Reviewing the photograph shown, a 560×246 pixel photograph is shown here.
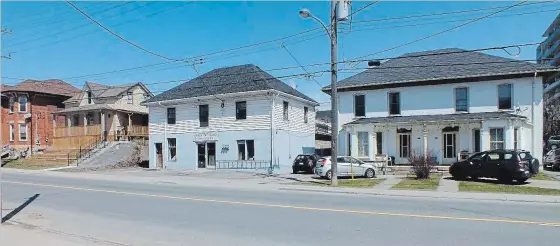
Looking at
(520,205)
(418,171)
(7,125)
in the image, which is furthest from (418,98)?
(7,125)

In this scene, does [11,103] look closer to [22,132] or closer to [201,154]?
[22,132]

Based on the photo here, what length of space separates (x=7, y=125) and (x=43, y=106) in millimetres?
4272

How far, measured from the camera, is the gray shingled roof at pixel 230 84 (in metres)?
30.7

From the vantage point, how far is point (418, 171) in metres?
21.7

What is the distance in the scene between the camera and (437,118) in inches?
1061

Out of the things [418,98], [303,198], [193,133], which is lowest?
[303,198]

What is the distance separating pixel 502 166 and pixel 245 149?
16.8 meters

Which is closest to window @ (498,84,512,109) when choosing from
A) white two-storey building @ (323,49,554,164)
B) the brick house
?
white two-storey building @ (323,49,554,164)

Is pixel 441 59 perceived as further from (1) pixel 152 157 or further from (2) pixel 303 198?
(1) pixel 152 157

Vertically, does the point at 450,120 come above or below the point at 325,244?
above

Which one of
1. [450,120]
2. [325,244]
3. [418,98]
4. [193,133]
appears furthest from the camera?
[193,133]

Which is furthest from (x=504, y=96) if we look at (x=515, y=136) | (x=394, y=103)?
(x=394, y=103)

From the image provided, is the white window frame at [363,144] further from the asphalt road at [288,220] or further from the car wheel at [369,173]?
the asphalt road at [288,220]

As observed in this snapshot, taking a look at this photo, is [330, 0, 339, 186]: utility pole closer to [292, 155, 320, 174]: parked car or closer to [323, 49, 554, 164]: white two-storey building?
[323, 49, 554, 164]: white two-storey building
